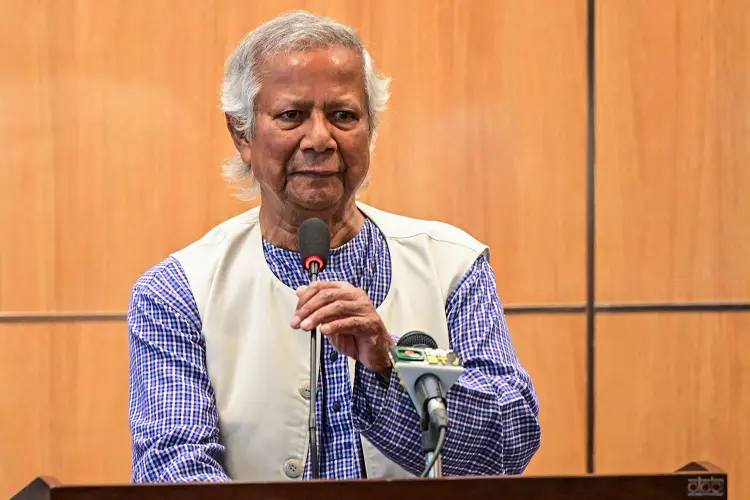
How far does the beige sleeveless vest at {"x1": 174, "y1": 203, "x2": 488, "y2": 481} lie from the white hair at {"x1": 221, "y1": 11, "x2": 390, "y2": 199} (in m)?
0.25

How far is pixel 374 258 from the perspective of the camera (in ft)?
7.45

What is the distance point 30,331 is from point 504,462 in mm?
1652

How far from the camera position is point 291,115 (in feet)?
6.94

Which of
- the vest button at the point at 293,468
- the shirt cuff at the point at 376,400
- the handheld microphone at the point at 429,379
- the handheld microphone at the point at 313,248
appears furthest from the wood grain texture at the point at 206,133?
the handheld microphone at the point at 429,379

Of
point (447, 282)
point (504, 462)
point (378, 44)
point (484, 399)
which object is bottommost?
point (504, 462)

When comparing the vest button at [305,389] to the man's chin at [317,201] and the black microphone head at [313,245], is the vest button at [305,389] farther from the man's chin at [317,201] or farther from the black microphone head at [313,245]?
the black microphone head at [313,245]

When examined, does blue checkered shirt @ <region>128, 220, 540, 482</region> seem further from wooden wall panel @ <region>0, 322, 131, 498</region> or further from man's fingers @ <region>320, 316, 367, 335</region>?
wooden wall panel @ <region>0, 322, 131, 498</region>

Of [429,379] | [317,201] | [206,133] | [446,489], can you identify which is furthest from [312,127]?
[206,133]

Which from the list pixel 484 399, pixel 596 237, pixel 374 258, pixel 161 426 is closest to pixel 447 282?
pixel 374 258

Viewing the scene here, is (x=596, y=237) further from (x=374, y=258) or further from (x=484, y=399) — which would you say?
(x=484, y=399)

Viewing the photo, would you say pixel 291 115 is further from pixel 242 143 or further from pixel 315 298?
pixel 315 298

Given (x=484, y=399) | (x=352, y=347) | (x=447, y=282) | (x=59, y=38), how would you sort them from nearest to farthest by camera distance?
(x=352, y=347) → (x=484, y=399) → (x=447, y=282) → (x=59, y=38)

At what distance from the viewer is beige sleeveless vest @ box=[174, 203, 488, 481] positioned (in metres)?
2.11

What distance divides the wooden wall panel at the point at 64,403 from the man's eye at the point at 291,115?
1.24 m
